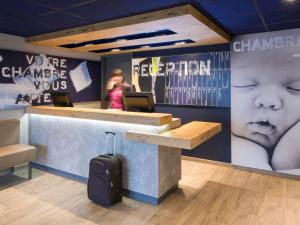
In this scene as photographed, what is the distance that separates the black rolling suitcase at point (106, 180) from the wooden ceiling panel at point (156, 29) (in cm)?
178

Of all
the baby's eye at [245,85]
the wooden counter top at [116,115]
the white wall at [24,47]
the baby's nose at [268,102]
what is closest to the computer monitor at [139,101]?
the wooden counter top at [116,115]

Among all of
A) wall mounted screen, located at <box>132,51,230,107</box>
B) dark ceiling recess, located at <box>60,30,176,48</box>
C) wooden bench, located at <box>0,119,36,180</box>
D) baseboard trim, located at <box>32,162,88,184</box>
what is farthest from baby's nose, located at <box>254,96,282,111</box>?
wooden bench, located at <box>0,119,36,180</box>

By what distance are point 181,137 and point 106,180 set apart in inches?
43.2

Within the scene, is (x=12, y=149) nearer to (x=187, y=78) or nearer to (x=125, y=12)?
(x=125, y=12)

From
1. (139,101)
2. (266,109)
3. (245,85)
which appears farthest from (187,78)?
(139,101)

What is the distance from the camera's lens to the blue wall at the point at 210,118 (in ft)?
14.6

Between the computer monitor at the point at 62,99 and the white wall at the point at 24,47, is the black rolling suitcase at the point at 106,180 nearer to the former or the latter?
the computer monitor at the point at 62,99

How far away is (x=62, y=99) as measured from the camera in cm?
409

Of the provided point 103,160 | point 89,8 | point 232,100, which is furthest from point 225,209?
point 89,8

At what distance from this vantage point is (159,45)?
460 centimetres

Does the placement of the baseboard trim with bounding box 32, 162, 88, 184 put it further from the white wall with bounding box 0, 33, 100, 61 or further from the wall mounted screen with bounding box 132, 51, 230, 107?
the wall mounted screen with bounding box 132, 51, 230, 107

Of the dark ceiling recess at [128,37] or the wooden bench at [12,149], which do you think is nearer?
the wooden bench at [12,149]

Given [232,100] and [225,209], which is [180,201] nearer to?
[225,209]

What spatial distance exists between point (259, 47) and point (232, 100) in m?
0.99
